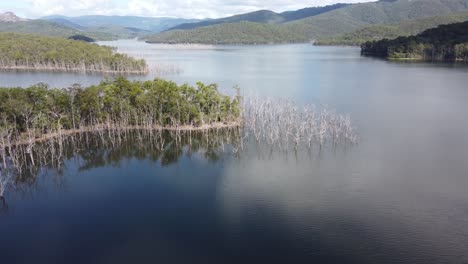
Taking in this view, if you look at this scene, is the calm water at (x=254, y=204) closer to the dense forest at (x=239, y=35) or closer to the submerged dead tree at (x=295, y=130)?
the submerged dead tree at (x=295, y=130)

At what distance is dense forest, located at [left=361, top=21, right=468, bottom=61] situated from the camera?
72.7 m

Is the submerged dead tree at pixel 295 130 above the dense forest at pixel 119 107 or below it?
below

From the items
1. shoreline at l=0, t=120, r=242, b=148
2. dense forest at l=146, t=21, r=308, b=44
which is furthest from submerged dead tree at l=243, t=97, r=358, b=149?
dense forest at l=146, t=21, r=308, b=44

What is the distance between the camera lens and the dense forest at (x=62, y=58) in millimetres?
65562

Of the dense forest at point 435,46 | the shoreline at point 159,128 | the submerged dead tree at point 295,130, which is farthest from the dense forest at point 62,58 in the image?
the dense forest at point 435,46

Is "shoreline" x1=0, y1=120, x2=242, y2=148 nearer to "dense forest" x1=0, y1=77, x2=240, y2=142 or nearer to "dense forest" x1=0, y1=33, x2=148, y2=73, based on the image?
"dense forest" x1=0, y1=77, x2=240, y2=142

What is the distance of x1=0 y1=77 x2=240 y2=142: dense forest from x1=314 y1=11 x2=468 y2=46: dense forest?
104412 millimetres

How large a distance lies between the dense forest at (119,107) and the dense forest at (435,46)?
200 ft

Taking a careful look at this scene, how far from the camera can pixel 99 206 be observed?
1752 centimetres

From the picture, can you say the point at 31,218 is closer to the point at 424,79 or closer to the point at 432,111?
the point at 432,111

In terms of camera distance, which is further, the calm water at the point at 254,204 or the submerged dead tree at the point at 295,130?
the submerged dead tree at the point at 295,130

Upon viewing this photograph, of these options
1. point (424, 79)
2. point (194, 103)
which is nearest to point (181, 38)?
point (424, 79)

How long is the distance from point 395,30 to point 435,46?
51218 mm

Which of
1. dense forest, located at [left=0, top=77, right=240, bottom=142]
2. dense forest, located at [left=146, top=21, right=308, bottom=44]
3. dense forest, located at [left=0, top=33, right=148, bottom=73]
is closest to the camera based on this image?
dense forest, located at [left=0, top=77, right=240, bottom=142]
